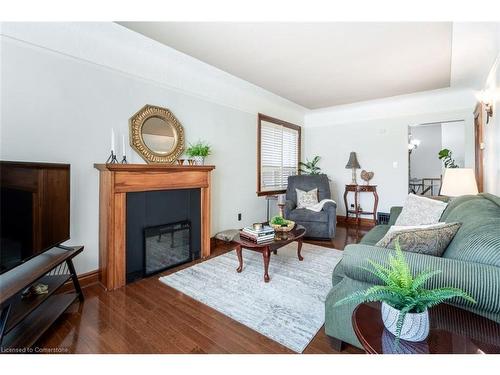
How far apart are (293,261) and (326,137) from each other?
139 inches

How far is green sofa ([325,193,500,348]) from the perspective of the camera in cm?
92

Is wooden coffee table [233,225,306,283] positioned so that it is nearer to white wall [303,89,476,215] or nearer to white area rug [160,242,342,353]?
white area rug [160,242,342,353]

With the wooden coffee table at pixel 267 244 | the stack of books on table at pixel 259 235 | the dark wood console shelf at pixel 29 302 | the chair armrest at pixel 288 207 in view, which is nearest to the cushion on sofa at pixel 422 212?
the wooden coffee table at pixel 267 244

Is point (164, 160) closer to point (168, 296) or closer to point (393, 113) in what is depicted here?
point (168, 296)

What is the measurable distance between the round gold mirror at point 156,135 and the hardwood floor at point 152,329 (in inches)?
58.3

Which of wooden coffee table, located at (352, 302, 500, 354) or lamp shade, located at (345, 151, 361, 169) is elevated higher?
lamp shade, located at (345, 151, 361, 169)

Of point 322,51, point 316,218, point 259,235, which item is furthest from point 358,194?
point 259,235

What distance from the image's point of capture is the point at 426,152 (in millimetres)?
7523

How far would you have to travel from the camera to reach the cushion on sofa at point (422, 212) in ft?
6.97

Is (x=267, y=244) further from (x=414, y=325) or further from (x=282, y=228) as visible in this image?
(x=414, y=325)

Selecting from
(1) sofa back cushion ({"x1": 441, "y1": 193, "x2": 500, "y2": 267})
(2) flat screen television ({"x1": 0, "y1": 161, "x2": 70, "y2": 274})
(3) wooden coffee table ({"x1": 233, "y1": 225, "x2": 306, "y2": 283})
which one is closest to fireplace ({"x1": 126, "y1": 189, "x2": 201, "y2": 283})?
(2) flat screen television ({"x1": 0, "y1": 161, "x2": 70, "y2": 274})

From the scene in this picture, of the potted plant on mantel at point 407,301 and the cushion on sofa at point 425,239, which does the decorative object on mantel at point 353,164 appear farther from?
the potted plant on mantel at point 407,301

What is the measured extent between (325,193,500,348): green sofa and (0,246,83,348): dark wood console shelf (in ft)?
5.74

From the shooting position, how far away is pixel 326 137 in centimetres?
554
